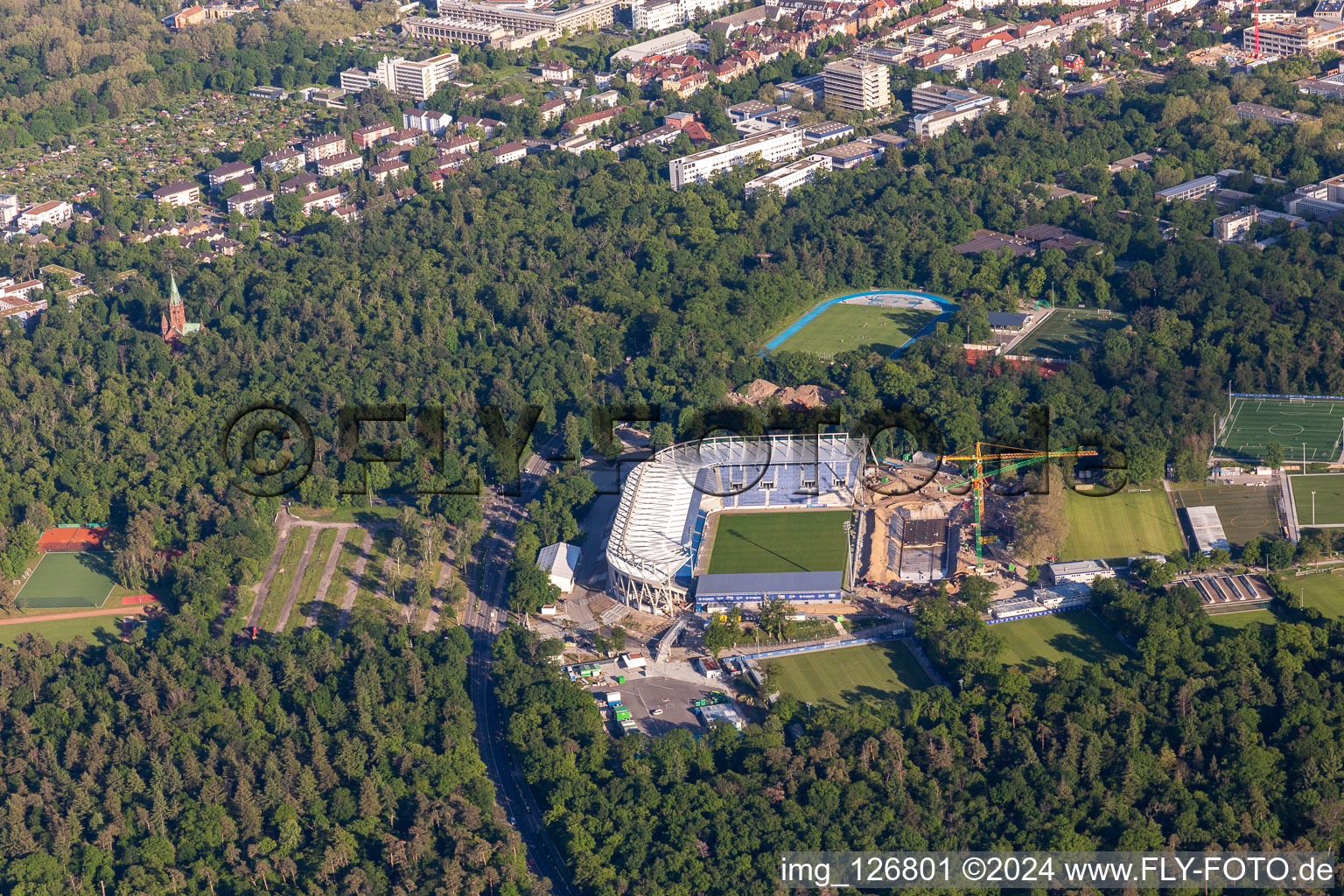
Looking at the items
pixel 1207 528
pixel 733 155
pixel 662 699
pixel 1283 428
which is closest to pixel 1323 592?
pixel 1207 528

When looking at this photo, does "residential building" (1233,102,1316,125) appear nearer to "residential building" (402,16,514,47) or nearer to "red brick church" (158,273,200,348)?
"residential building" (402,16,514,47)

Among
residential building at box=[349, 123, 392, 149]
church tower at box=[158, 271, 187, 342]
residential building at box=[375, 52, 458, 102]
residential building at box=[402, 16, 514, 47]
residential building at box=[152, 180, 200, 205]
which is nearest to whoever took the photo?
church tower at box=[158, 271, 187, 342]

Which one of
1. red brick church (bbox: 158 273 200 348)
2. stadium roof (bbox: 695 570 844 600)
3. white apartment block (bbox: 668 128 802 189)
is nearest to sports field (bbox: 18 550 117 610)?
red brick church (bbox: 158 273 200 348)

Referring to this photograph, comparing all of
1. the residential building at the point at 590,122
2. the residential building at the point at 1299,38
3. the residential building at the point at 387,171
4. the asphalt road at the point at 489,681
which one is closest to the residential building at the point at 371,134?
the residential building at the point at 387,171

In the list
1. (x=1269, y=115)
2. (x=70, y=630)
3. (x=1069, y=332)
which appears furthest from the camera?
(x=1269, y=115)

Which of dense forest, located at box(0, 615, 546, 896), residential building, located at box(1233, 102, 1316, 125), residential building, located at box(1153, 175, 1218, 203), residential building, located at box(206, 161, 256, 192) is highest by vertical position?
residential building, located at box(206, 161, 256, 192)

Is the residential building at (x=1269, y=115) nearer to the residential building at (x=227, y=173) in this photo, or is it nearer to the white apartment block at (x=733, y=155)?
the white apartment block at (x=733, y=155)

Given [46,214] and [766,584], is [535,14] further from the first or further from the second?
[766,584]
